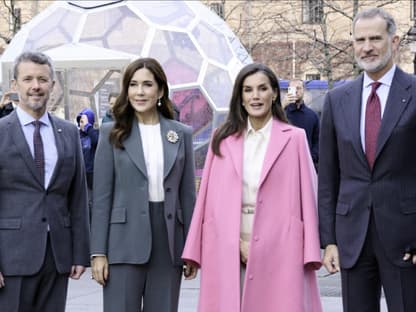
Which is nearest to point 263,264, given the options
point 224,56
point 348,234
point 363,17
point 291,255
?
point 291,255

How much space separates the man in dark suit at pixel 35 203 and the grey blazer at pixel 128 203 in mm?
183

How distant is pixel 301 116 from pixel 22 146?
22.9ft

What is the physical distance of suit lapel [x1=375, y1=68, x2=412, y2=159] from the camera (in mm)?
5039

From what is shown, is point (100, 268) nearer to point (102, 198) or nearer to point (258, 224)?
point (102, 198)

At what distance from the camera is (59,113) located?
14164mm

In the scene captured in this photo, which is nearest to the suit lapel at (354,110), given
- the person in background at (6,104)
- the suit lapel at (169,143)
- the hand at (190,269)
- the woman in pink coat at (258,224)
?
the woman in pink coat at (258,224)

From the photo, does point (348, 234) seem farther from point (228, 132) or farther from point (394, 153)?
point (228, 132)

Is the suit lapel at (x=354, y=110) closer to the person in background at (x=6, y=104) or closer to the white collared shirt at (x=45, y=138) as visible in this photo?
the white collared shirt at (x=45, y=138)

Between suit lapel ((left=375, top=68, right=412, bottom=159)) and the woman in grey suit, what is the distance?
133 centimetres

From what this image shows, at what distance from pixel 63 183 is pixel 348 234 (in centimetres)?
171

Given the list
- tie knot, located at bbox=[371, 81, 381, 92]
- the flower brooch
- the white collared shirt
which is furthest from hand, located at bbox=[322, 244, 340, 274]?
the white collared shirt

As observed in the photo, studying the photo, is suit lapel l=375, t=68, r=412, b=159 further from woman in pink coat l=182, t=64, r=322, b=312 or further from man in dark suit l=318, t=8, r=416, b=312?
woman in pink coat l=182, t=64, r=322, b=312

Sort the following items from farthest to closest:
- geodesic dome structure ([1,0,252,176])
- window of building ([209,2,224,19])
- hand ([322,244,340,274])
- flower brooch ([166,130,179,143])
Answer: window of building ([209,2,224,19])
geodesic dome structure ([1,0,252,176])
flower brooch ([166,130,179,143])
hand ([322,244,340,274])

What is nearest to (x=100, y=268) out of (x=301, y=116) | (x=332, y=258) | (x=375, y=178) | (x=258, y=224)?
(x=258, y=224)
